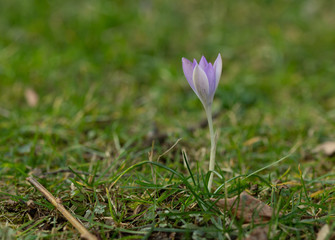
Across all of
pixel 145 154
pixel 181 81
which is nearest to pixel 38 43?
pixel 181 81

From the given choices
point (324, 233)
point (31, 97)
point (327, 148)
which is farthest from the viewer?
point (31, 97)

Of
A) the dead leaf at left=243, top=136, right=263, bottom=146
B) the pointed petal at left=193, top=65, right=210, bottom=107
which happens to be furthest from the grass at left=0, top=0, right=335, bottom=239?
the pointed petal at left=193, top=65, right=210, bottom=107

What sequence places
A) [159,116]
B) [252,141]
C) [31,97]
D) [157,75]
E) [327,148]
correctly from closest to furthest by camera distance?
1. [327,148]
2. [252,141]
3. [159,116]
4. [31,97]
5. [157,75]

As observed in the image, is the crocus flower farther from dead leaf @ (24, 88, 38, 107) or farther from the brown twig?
dead leaf @ (24, 88, 38, 107)

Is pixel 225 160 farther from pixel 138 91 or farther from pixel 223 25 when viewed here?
pixel 223 25

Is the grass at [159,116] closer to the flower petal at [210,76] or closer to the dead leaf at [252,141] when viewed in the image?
the dead leaf at [252,141]

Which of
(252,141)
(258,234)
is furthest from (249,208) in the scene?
(252,141)

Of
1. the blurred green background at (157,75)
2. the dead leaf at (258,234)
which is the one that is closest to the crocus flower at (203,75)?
the dead leaf at (258,234)

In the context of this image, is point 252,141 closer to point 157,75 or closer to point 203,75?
point 203,75
